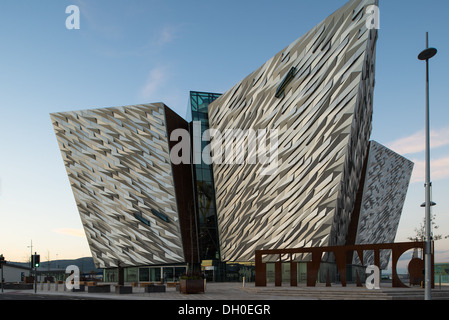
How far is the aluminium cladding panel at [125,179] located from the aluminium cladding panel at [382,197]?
2259 centimetres

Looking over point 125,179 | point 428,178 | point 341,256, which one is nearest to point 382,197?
point 341,256

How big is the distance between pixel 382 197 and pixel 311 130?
2867 cm

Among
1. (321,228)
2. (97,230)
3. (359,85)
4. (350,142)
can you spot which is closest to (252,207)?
(321,228)

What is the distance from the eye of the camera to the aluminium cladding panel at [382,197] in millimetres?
52594

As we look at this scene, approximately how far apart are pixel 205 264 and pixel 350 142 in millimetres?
24416

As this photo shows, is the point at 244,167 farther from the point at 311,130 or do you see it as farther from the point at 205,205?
the point at 311,130

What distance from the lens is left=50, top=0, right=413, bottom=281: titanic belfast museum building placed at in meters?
33.6

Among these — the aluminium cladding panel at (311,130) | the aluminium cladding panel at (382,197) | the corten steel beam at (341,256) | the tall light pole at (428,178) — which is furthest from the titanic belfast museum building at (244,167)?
the tall light pole at (428,178)

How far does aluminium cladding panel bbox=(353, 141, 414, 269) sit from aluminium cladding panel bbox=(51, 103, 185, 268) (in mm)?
22585

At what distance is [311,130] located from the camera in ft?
115

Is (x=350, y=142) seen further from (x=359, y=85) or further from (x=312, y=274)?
(x=312, y=274)

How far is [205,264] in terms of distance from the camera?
1944 inches
